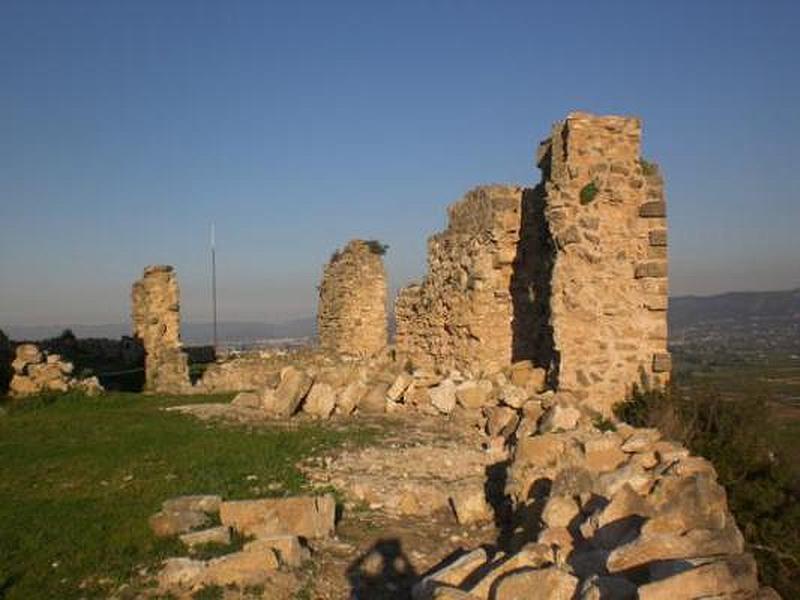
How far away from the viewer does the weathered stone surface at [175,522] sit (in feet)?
25.5

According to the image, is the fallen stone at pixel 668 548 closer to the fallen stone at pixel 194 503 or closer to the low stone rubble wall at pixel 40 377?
the fallen stone at pixel 194 503

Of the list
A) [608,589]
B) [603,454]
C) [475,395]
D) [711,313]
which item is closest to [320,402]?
[475,395]

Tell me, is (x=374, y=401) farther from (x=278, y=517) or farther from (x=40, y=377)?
(x=40, y=377)

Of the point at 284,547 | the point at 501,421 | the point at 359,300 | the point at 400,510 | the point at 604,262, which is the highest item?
the point at 604,262

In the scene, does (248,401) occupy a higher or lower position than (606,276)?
lower

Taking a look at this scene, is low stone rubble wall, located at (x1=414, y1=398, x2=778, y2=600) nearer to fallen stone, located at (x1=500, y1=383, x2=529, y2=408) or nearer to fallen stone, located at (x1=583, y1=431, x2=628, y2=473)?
fallen stone, located at (x1=583, y1=431, x2=628, y2=473)

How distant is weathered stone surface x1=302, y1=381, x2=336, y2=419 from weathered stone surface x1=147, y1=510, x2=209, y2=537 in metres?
5.65

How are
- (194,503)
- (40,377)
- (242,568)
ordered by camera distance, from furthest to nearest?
(40,377) < (194,503) < (242,568)

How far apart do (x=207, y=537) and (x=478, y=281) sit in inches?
322

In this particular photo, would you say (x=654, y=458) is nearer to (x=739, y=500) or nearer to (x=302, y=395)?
(x=739, y=500)

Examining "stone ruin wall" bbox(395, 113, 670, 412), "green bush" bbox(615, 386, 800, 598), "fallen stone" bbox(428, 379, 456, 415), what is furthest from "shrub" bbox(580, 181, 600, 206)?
"fallen stone" bbox(428, 379, 456, 415)

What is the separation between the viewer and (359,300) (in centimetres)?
2291

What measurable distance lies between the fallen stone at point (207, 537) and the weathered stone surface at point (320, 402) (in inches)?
238

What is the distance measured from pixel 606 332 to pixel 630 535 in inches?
237
